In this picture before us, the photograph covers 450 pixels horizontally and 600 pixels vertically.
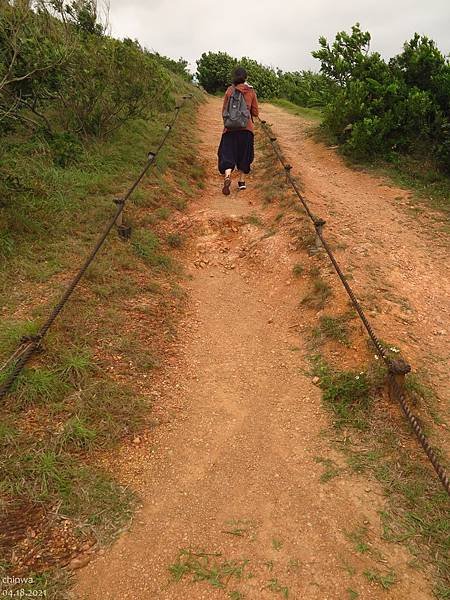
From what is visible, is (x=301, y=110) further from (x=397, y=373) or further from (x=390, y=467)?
(x=390, y=467)

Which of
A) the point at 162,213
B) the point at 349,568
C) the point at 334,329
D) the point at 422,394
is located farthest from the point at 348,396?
the point at 162,213

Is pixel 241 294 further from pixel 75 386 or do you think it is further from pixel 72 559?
pixel 72 559

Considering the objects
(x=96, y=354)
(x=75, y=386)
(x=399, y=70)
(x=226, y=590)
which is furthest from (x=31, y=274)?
(x=399, y=70)

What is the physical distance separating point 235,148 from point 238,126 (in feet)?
1.25

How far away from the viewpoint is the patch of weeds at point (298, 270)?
4.68m

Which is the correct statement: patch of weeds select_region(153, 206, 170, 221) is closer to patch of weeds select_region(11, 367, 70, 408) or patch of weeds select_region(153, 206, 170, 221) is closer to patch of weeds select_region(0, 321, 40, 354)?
patch of weeds select_region(0, 321, 40, 354)

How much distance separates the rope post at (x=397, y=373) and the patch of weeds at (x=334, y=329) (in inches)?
26.3

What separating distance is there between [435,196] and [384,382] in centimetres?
512

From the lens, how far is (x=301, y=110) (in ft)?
47.2

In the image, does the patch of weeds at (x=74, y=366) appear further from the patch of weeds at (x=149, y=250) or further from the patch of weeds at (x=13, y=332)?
the patch of weeds at (x=149, y=250)

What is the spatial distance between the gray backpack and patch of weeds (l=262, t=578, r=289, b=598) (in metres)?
5.69

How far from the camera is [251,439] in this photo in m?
2.88

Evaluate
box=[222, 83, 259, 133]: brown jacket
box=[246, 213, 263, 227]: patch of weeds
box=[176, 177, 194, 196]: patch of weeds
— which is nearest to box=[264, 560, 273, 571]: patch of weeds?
box=[246, 213, 263, 227]: patch of weeds

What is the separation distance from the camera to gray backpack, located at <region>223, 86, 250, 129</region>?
241 inches
